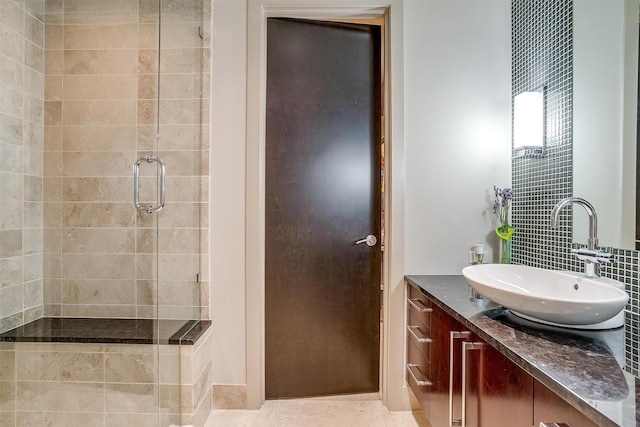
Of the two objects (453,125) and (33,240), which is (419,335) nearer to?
(453,125)

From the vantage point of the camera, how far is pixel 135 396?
5.08 ft

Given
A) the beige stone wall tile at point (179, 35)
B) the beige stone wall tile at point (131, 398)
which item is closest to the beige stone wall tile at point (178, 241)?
the beige stone wall tile at point (131, 398)

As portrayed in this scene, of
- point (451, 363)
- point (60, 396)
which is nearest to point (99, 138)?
point (60, 396)

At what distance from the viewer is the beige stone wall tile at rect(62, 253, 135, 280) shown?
1473mm

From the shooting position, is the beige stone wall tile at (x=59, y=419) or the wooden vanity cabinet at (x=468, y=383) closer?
the wooden vanity cabinet at (x=468, y=383)

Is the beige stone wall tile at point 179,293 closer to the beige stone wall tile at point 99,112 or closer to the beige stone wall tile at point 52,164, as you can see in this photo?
the beige stone wall tile at point 52,164

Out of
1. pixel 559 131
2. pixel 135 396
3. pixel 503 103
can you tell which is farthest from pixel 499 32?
pixel 135 396

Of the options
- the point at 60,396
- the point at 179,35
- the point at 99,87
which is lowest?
the point at 60,396

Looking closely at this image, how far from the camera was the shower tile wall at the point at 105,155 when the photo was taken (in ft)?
4.70

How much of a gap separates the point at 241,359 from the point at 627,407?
1.79 m

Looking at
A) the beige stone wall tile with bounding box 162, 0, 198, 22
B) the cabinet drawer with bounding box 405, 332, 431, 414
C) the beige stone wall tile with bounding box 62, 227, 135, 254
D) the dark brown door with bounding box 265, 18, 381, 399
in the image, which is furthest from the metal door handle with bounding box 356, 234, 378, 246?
the beige stone wall tile with bounding box 162, 0, 198, 22

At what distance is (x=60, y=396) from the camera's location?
54.6 inches

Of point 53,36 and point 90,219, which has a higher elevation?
point 53,36

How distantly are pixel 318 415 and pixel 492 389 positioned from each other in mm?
1200
